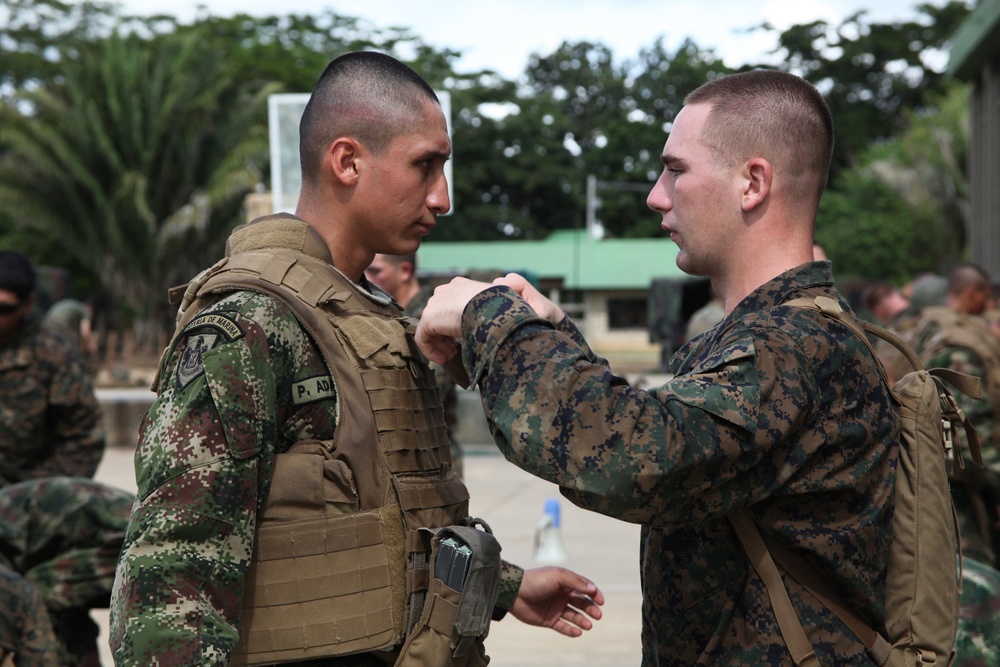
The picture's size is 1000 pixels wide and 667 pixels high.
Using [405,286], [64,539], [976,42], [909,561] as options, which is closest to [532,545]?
[405,286]

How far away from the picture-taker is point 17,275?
5.50 meters

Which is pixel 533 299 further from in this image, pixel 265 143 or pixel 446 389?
pixel 265 143

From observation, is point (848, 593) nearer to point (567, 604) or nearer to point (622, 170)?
point (567, 604)

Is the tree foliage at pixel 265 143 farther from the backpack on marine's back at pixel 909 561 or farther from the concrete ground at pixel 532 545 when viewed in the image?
the backpack on marine's back at pixel 909 561

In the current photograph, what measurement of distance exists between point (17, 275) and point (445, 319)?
4.12 m

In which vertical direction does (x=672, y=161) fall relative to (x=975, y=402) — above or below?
above

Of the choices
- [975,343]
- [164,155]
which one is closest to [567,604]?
[975,343]

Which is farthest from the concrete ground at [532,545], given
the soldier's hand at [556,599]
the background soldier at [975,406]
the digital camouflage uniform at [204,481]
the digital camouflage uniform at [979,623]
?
the digital camouflage uniform at [204,481]

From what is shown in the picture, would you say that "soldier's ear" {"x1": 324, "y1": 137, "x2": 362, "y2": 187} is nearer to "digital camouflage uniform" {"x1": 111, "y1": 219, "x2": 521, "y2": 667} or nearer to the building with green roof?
"digital camouflage uniform" {"x1": 111, "y1": 219, "x2": 521, "y2": 667}

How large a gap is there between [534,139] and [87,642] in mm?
42911

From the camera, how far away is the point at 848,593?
79.5 inches

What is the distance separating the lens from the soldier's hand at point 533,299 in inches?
80.5

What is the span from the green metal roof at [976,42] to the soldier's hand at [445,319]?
1501 centimetres

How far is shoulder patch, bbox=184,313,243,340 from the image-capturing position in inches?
76.4
